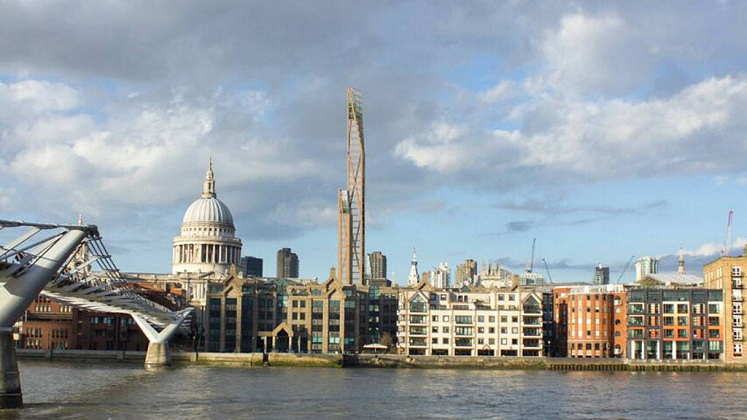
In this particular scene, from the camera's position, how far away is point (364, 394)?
78.9 metres

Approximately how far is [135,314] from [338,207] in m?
76.5

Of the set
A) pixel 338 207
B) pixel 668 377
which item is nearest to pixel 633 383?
pixel 668 377

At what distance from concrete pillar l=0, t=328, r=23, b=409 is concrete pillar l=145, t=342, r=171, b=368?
2204 inches

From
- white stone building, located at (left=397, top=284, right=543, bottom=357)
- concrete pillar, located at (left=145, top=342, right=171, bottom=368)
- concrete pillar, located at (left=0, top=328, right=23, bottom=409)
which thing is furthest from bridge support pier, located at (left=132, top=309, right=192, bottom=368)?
concrete pillar, located at (left=0, top=328, right=23, bottom=409)

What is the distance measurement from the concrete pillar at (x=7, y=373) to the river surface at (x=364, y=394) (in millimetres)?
911

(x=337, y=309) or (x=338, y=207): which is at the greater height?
(x=338, y=207)

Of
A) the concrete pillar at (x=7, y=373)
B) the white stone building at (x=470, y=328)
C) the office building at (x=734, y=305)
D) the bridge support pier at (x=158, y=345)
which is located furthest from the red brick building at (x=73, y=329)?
the concrete pillar at (x=7, y=373)

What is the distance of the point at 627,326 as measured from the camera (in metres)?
132

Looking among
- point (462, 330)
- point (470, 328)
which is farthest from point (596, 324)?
point (462, 330)

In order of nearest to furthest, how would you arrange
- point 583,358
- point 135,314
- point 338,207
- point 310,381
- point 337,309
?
point 310,381 → point 135,314 → point 583,358 → point 337,309 → point 338,207

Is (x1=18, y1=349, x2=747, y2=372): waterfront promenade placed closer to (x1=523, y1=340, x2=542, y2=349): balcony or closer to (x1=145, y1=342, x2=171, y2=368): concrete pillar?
(x1=145, y1=342, x2=171, y2=368): concrete pillar

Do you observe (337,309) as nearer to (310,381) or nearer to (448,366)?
A: (448,366)

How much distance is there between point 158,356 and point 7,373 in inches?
2269

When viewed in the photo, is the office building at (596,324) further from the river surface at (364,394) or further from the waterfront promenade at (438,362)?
the river surface at (364,394)
